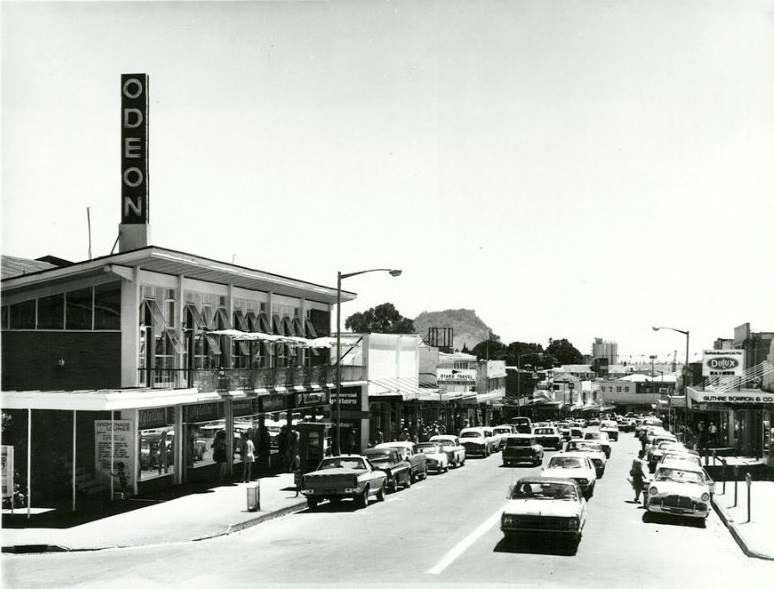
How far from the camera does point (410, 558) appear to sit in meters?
16.7

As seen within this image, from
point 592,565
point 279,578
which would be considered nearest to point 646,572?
point 592,565

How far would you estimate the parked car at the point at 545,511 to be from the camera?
17500 millimetres

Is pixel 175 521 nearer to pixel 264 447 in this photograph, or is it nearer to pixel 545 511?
pixel 545 511

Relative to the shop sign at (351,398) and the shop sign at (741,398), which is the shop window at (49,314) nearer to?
the shop sign at (351,398)

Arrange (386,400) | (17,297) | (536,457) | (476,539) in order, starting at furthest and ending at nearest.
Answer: (386,400)
(536,457)
(17,297)
(476,539)

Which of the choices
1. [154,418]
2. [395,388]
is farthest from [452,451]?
[395,388]

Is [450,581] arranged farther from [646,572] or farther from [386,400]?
[386,400]

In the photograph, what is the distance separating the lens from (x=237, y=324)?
36.1 meters

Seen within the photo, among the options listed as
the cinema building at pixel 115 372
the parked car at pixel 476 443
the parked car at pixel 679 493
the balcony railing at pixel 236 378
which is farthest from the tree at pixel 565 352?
the parked car at pixel 679 493

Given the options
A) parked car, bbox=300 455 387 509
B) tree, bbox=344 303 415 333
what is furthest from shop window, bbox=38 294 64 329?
tree, bbox=344 303 415 333

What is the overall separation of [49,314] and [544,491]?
16621 millimetres

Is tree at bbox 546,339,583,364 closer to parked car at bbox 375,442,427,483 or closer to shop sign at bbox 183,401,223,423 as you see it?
parked car at bbox 375,442,427,483

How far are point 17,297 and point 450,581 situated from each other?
728 inches

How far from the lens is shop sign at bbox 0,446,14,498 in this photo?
74.2ft
